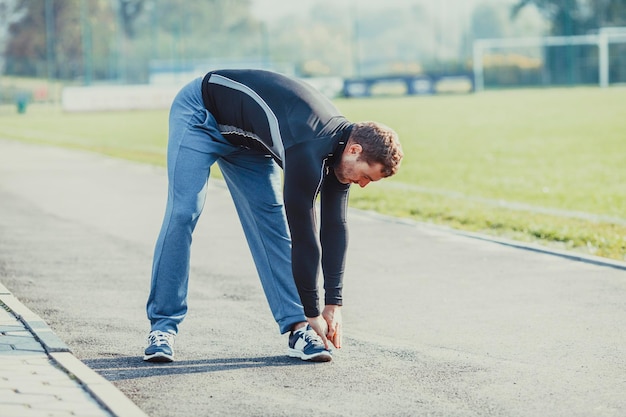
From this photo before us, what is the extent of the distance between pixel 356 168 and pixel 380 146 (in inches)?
6.1

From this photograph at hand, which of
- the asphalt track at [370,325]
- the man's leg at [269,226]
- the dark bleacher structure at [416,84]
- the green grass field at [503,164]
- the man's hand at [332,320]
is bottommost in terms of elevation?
the dark bleacher structure at [416,84]

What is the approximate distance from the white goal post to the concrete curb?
158 feet

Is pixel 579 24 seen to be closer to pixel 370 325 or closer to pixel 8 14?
pixel 8 14

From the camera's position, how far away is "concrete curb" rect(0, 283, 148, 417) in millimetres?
4402

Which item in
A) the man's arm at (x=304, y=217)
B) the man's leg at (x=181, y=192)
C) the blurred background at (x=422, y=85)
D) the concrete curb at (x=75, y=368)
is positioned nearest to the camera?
the concrete curb at (x=75, y=368)

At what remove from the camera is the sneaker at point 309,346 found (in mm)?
5359

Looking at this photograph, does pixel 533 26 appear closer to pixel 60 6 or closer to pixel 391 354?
pixel 60 6

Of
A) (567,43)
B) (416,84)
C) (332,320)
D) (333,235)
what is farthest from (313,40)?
(332,320)

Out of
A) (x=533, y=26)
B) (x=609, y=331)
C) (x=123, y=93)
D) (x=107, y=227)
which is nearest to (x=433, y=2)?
(x=533, y=26)

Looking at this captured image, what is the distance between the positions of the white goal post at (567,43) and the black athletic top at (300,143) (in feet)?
159

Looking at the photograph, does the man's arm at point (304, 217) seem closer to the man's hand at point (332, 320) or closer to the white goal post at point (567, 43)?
the man's hand at point (332, 320)

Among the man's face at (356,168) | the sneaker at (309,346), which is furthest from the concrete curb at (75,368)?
the man's face at (356,168)

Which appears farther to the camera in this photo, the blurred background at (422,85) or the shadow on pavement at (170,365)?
the blurred background at (422,85)

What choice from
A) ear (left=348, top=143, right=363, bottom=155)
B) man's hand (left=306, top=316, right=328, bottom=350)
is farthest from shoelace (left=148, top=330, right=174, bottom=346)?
ear (left=348, top=143, right=363, bottom=155)
